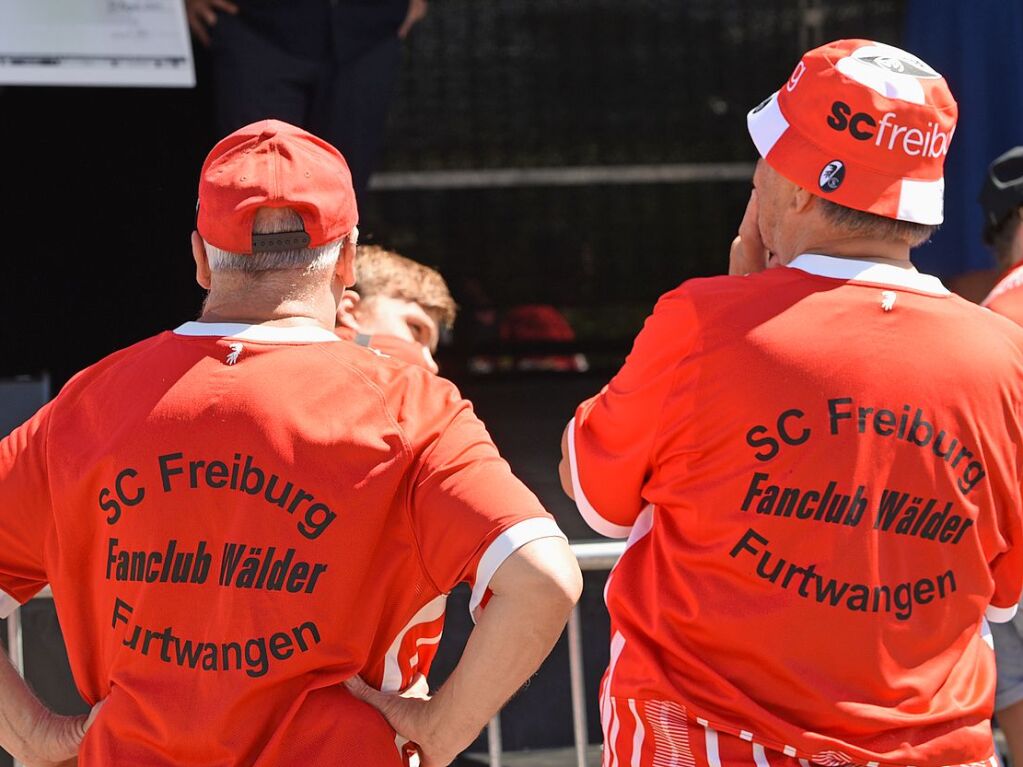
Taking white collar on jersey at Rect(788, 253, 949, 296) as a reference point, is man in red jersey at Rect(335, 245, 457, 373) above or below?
below

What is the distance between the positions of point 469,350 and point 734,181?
1404mm

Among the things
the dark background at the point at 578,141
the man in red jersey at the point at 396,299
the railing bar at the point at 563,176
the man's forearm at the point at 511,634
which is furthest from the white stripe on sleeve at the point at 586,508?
the railing bar at the point at 563,176

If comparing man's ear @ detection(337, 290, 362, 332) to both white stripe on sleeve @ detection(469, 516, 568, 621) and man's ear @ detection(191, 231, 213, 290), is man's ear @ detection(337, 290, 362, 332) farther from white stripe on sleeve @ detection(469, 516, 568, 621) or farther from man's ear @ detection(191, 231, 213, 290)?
white stripe on sleeve @ detection(469, 516, 568, 621)

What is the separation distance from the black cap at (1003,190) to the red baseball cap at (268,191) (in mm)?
1795

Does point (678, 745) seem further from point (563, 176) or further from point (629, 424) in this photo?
point (563, 176)

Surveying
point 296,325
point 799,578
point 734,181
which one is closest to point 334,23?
point 734,181

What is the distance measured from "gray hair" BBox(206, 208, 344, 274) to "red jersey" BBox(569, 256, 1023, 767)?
16.8 inches

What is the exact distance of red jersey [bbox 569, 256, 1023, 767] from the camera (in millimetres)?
1631

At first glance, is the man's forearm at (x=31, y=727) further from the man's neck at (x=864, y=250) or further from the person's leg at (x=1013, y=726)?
the person's leg at (x=1013, y=726)

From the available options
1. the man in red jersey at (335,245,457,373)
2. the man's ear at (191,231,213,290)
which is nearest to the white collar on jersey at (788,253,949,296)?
the man's ear at (191,231,213,290)

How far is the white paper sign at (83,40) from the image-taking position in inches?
145

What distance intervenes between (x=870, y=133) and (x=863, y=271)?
0.56 ft

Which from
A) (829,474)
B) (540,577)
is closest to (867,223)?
(829,474)

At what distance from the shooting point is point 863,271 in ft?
5.60
